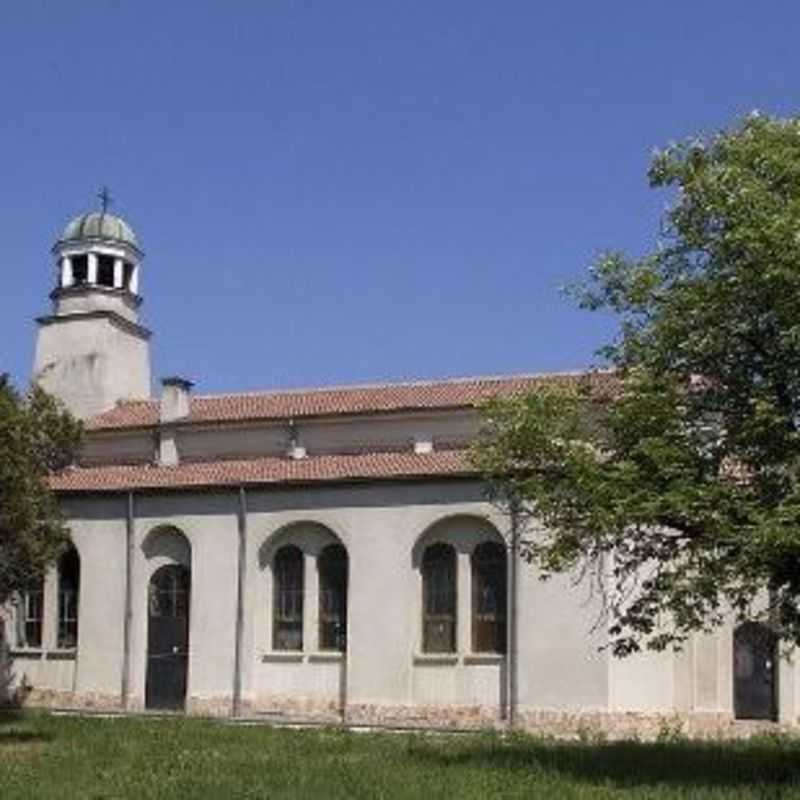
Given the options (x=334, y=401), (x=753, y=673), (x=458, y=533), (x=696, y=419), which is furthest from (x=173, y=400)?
(x=696, y=419)

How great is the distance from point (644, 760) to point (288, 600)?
16.4 m

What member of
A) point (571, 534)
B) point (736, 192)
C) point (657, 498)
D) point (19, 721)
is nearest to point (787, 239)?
point (736, 192)

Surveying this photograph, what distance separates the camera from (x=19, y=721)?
34.5 meters

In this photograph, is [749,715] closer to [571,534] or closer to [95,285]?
[571,534]

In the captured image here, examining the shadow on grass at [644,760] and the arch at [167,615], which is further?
the arch at [167,615]

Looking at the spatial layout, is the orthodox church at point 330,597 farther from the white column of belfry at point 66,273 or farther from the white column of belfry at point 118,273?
the white column of belfry at point 66,273

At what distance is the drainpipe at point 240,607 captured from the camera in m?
38.8

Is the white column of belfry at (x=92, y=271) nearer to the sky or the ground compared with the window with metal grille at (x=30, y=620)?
nearer to the sky

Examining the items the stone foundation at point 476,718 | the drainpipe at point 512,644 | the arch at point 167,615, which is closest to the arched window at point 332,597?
the stone foundation at point 476,718

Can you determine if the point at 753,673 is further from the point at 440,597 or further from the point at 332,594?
the point at 332,594

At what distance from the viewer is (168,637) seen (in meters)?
40.4

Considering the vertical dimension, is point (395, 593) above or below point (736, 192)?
below

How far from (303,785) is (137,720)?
46.5 ft

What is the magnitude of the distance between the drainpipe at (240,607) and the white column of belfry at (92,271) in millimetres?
14412
